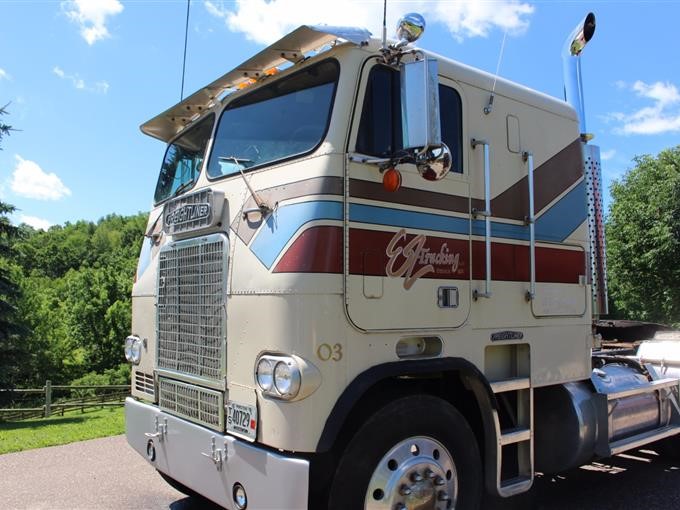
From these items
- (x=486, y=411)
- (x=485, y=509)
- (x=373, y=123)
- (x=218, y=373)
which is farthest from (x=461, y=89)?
(x=485, y=509)

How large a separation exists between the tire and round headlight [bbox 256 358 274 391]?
536mm

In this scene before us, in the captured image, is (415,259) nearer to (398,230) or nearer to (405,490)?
(398,230)

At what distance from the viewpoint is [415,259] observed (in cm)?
351

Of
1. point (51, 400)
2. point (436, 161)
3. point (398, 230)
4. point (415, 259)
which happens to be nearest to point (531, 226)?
point (415, 259)

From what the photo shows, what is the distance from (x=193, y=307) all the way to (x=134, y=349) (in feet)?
3.41

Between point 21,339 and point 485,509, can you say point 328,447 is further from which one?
point 21,339

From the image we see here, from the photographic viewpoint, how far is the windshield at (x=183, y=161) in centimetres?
434

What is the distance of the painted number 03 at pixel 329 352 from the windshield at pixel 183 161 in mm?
1870

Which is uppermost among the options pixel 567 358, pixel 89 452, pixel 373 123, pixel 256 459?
pixel 373 123

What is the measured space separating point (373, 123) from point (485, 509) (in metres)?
3.00

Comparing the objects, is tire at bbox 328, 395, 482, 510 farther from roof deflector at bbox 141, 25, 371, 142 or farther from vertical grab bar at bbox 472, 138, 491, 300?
roof deflector at bbox 141, 25, 371, 142

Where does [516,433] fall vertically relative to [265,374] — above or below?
below

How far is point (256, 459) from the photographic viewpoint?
306 cm

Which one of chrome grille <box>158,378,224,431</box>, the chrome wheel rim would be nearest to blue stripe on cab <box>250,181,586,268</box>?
chrome grille <box>158,378,224,431</box>
